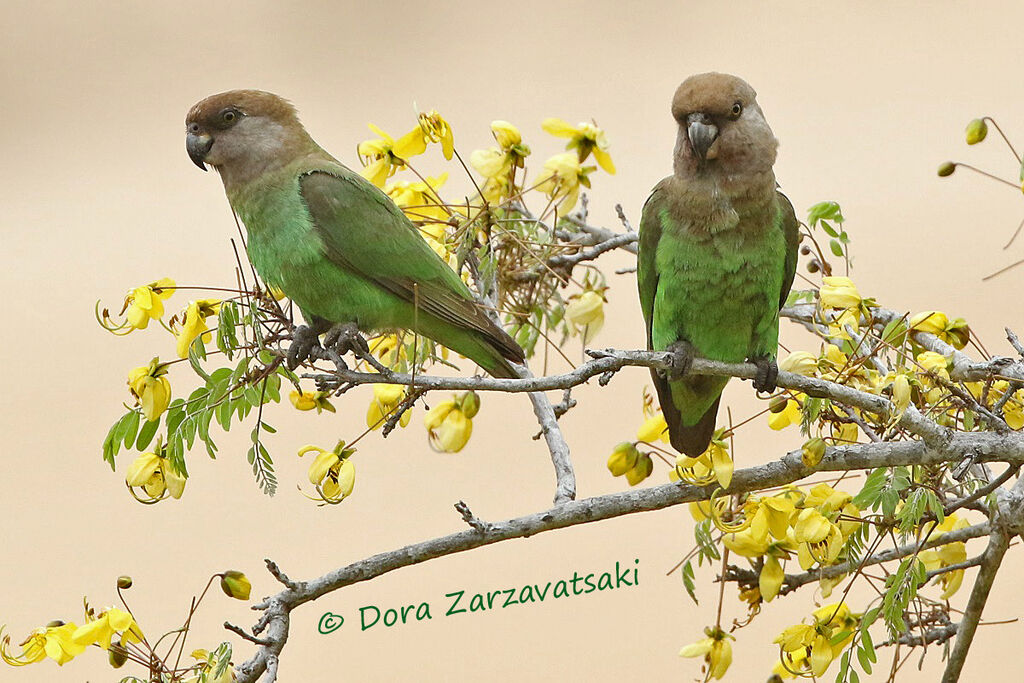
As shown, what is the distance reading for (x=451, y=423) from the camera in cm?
145

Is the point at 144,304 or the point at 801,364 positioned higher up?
the point at 144,304

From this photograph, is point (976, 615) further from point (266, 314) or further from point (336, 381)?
point (266, 314)

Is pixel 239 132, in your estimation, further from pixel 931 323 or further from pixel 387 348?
pixel 931 323

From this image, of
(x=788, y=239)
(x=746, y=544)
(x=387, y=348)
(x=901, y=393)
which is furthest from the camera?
(x=387, y=348)

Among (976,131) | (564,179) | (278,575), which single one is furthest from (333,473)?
(976,131)

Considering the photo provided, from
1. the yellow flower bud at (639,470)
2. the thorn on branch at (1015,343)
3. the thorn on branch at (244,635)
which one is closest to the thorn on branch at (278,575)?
the thorn on branch at (244,635)

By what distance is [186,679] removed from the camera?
3.66 feet

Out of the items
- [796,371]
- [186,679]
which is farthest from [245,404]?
[796,371]

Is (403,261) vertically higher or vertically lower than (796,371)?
higher

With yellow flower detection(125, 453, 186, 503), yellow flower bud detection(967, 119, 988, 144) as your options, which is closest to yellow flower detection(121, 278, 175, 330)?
yellow flower detection(125, 453, 186, 503)

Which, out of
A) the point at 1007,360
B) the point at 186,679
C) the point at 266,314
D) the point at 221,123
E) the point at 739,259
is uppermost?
the point at 221,123

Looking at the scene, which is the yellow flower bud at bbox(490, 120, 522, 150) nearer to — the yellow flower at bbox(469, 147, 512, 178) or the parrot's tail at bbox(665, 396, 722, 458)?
the yellow flower at bbox(469, 147, 512, 178)

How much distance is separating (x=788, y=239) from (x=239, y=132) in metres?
0.85

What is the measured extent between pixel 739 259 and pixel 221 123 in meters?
0.81
